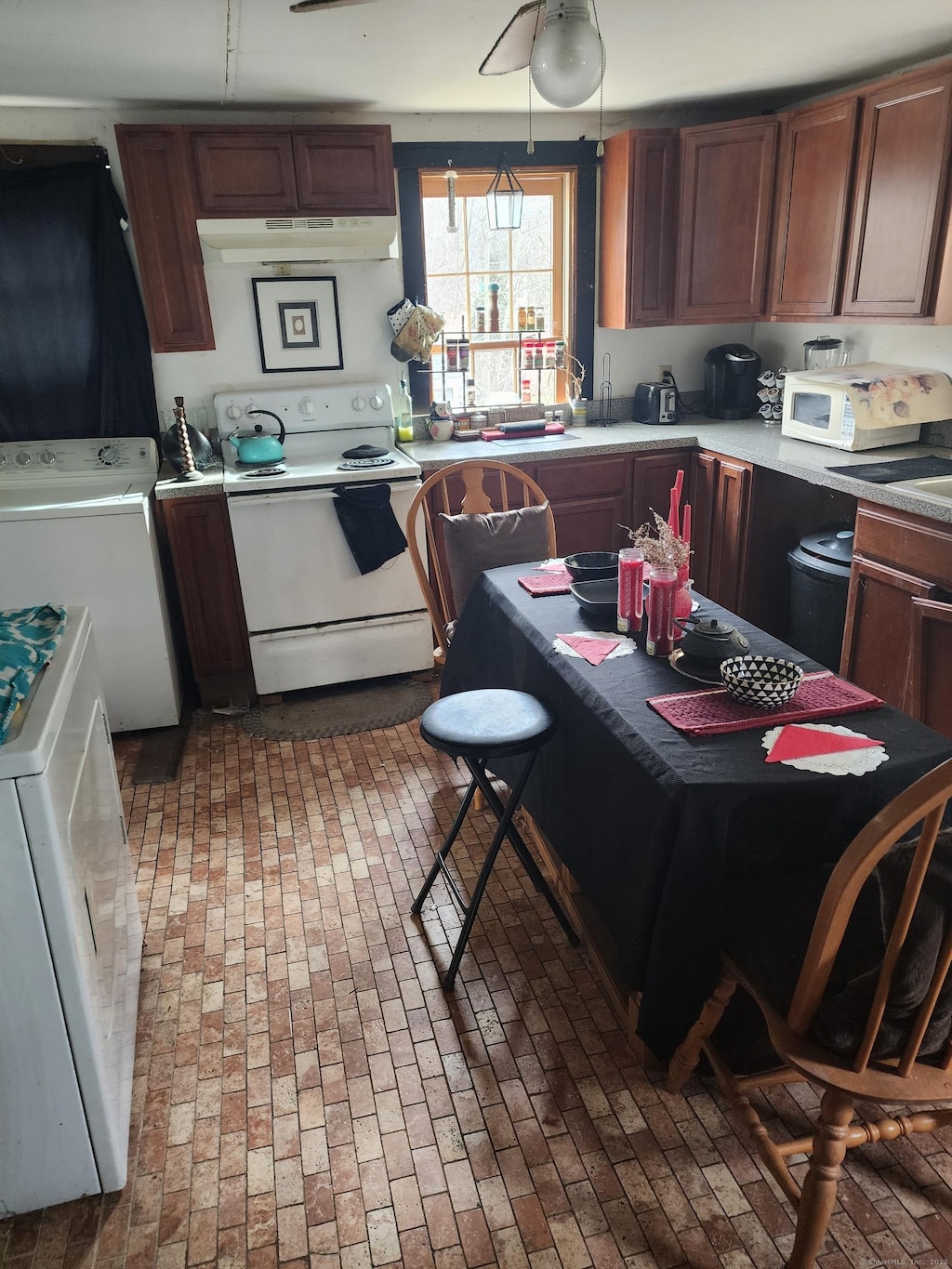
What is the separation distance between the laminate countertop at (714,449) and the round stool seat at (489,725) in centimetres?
151

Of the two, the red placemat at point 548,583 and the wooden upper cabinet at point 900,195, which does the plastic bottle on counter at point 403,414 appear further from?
the wooden upper cabinet at point 900,195

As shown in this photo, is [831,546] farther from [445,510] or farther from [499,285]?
[499,285]

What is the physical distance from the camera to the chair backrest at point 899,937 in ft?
3.76

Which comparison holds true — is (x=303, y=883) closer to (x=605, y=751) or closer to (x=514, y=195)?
(x=605, y=751)

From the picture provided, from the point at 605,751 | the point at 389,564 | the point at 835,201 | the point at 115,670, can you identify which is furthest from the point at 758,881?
the point at 835,201

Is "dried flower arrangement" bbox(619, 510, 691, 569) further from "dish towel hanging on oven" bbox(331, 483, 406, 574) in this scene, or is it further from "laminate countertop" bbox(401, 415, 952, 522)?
"dish towel hanging on oven" bbox(331, 483, 406, 574)

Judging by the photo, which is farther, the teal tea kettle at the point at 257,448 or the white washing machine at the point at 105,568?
the teal tea kettle at the point at 257,448

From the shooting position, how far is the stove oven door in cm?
338

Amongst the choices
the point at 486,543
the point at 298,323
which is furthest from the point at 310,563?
the point at 298,323

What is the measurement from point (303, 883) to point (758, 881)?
1.38 m

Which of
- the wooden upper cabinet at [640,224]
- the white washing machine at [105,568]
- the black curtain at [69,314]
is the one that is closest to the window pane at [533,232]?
the wooden upper cabinet at [640,224]

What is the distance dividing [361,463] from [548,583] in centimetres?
137

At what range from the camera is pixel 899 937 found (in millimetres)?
1164

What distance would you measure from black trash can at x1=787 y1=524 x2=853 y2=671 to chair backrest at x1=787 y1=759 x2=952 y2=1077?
2066 mm
